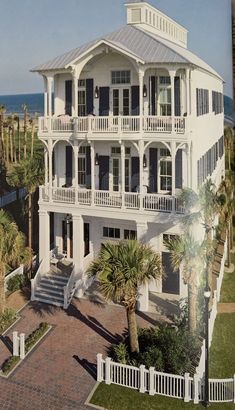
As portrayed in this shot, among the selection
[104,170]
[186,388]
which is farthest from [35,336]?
[104,170]

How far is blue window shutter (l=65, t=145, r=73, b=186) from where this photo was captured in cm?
365

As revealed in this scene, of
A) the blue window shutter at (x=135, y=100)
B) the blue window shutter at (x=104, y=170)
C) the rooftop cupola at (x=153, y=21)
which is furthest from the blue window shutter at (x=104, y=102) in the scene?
the rooftop cupola at (x=153, y=21)

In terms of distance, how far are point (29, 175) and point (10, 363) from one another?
1.18 m

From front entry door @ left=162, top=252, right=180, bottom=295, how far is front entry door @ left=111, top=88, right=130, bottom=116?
1295 millimetres

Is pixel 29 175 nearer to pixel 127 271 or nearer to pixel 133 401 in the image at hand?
pixel 127 271

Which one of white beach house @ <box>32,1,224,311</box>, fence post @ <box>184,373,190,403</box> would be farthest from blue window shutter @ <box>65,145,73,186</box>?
fence post @ <box>184,373,190,403</box>

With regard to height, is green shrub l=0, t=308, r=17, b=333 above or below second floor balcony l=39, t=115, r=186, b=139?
below

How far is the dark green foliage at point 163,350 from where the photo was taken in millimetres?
3141

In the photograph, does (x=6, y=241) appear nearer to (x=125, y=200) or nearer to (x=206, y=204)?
(x=125, y=200)

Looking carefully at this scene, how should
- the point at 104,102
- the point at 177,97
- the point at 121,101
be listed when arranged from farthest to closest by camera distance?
the point at 104,102 → the point at 121,101 → the point at 177,97

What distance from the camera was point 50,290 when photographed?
3.24 m

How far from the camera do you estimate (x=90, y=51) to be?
119 inches

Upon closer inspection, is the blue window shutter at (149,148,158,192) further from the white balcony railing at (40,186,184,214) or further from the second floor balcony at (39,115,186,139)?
the white balcony railing at (40,186,184,214)

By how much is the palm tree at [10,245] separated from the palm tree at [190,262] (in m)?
1.00
